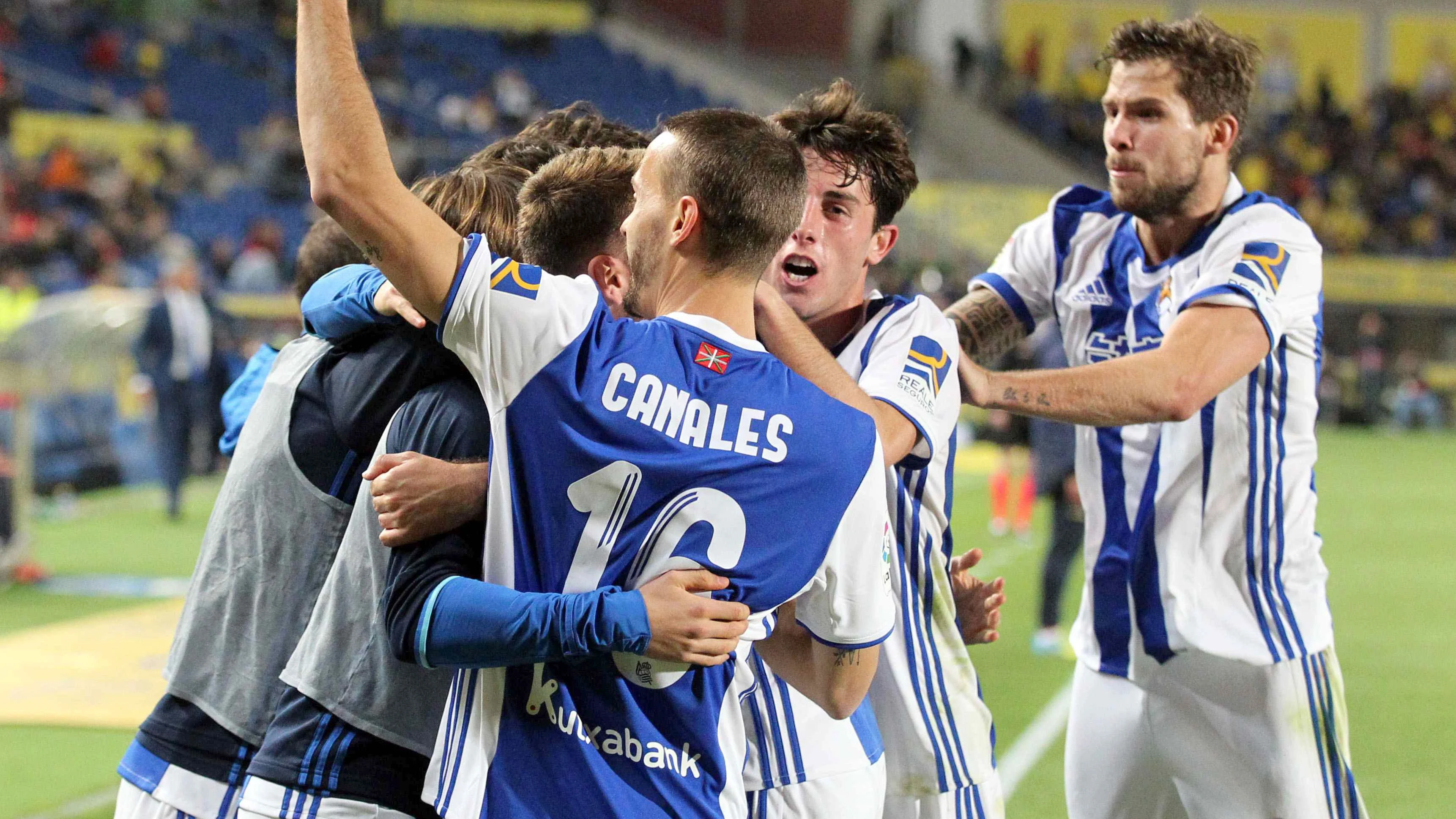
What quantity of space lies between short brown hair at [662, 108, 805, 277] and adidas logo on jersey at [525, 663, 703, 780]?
67 cm

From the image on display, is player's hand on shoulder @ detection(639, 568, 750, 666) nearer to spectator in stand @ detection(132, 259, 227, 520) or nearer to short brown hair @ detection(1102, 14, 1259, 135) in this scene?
short brown hair @ detection(1102, 14, 1259, 135)

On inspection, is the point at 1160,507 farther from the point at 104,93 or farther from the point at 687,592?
the point at 104,93

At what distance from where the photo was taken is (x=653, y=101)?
3091 centimetres

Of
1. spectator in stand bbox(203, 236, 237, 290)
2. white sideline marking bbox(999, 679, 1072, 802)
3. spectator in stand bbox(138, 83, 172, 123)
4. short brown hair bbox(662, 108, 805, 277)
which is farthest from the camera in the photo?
spectator in stand bbox(138, 83, 172, 123)

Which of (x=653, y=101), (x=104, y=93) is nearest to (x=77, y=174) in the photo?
(x=104, y=93)

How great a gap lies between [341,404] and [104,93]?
2265 cm

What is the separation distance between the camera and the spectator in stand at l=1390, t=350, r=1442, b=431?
27078mm

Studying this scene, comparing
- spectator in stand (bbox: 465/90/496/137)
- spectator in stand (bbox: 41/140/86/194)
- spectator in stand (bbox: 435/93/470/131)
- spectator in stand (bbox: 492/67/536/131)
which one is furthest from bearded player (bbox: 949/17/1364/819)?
spectator in stand (bbox: 492/67/536/131)

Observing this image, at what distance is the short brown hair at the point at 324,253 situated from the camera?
3.25m

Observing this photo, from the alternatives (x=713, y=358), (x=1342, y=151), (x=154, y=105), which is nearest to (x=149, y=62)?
(x=154, y=105)

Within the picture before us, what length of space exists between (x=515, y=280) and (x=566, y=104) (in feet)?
60.9

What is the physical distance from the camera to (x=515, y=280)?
6.34ft

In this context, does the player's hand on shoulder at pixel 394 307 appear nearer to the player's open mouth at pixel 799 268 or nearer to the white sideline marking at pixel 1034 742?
the player's open mouth at pixel 799 268

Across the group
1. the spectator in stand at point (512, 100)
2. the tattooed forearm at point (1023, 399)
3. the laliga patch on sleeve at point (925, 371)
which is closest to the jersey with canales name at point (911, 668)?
the laliga patch on sleeve at point (925, 371)
